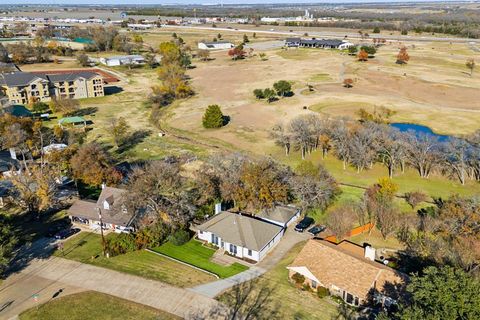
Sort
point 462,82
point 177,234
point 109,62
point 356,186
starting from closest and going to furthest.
Result: 1. point 177,234
2. point 356,186
3. point 462,82
4. point 109,62

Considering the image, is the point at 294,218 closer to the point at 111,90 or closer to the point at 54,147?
the point at 54,147

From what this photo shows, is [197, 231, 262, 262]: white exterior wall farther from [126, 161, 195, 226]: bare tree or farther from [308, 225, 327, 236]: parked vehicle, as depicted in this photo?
[308, 225, 327, 236]: parked vehicle

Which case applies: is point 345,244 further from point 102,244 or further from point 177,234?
point 102,244

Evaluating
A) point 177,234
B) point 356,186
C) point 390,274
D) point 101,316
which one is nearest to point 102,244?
point 177,234

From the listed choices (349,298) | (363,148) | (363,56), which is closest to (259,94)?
(363,148)

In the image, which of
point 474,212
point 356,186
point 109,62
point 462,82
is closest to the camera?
point 474,212

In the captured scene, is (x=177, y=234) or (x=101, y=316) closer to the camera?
(x=101, y=316)

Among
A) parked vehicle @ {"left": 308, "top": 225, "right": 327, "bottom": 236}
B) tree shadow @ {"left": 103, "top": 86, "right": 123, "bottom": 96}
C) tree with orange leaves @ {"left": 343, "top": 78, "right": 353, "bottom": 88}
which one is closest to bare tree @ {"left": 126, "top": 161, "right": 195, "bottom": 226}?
parked vehicle @ {"left": 308, "top": 225, "right": 327, "bottom": 236}
